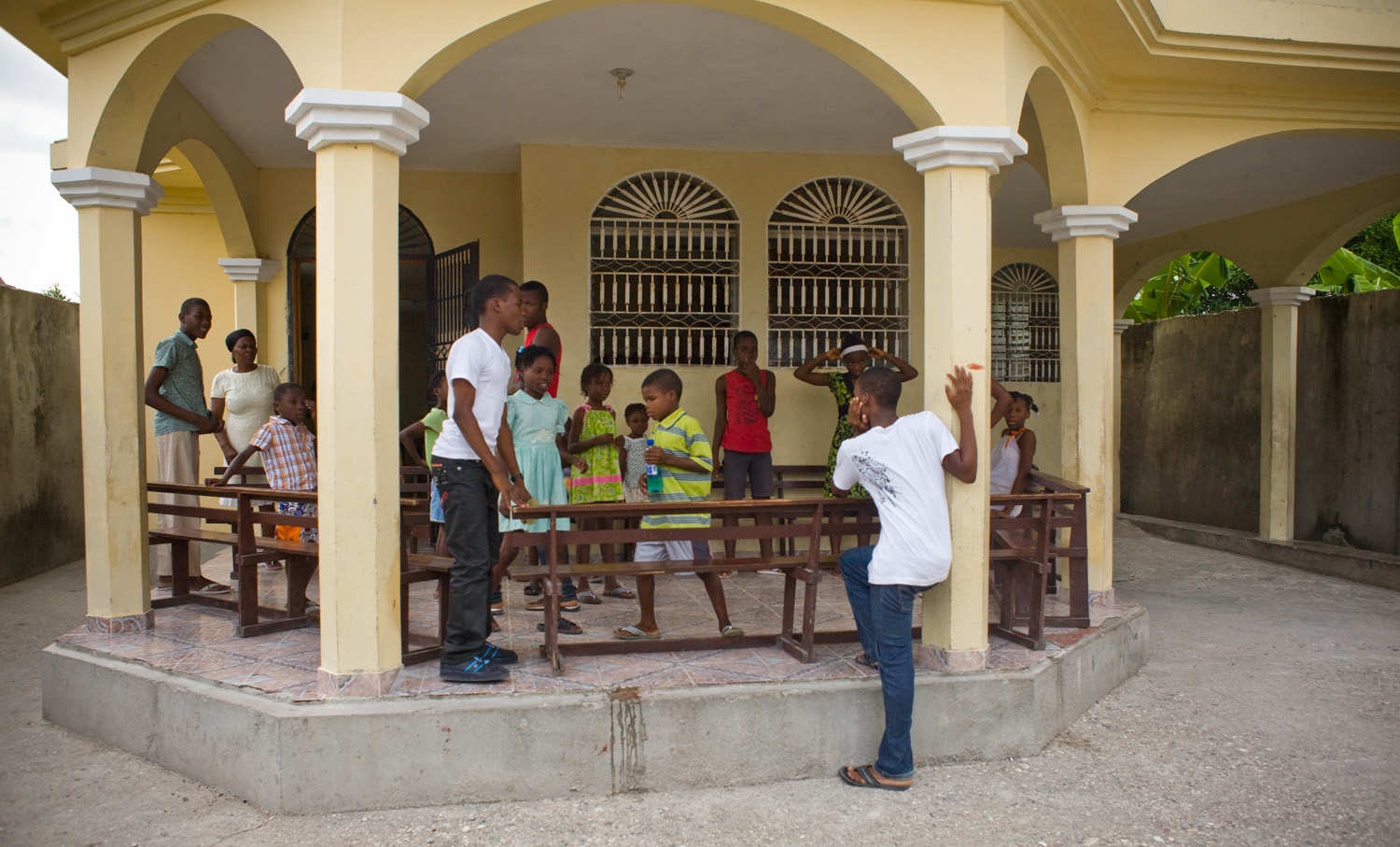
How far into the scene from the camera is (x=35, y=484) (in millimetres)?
8836

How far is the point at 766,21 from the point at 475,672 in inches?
125

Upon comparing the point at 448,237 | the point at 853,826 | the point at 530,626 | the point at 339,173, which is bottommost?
the point at 853,826

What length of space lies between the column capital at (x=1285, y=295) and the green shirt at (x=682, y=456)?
295 inches

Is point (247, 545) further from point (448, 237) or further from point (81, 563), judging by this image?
point (81, 563)

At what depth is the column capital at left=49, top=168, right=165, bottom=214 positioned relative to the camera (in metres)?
4.88

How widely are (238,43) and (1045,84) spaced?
15.2 ft

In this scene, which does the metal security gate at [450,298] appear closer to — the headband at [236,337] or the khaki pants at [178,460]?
the headband at [236,337]

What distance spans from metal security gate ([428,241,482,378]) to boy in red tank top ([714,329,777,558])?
216 centimetres

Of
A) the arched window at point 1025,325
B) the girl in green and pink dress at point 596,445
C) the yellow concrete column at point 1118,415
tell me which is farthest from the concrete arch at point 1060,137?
the yellow concrete column at point 1118,415

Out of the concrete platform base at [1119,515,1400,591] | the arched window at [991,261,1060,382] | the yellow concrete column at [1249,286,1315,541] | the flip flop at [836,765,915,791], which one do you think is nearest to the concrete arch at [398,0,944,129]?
the flip flop at [836,765,915,791]

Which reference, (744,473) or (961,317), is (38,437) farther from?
(961,317)

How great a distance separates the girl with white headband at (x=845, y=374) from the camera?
6.89 m

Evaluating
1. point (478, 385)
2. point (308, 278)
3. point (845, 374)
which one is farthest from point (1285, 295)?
point (308, 278)

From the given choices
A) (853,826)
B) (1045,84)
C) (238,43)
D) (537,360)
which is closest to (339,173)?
(537,360)
